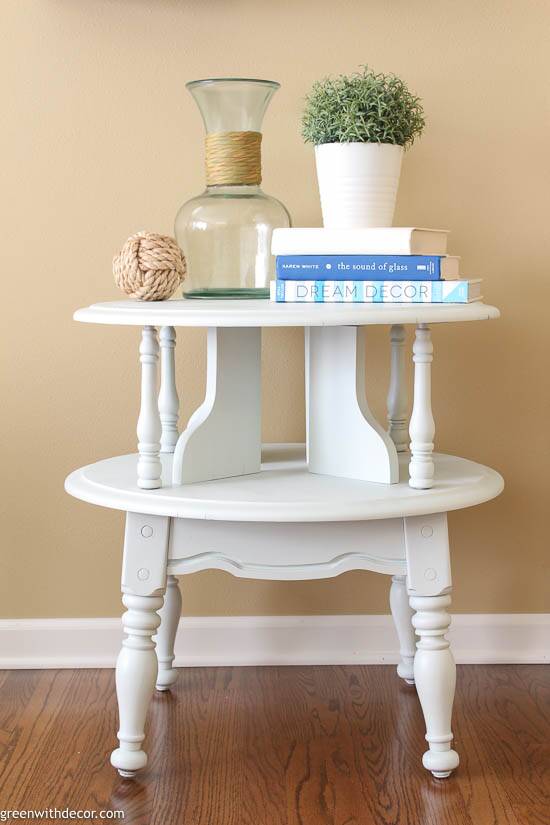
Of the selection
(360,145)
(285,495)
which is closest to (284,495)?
(285,495)

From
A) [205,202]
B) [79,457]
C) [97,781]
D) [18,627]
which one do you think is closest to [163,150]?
[205,202]

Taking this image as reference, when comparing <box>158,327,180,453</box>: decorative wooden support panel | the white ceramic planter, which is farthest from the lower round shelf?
the white ceramic planter

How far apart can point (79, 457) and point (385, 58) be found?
861 mm

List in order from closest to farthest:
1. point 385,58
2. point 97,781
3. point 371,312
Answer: point 371,312
point 97,781
point 385,58

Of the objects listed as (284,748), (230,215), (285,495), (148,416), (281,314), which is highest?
(230,215)

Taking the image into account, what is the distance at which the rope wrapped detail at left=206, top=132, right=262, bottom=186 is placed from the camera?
1.56m

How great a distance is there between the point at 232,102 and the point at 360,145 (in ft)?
0.72

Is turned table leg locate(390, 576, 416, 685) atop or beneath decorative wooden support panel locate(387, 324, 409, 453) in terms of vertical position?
beneath

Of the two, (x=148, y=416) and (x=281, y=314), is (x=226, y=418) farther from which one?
(x=281, y=314)

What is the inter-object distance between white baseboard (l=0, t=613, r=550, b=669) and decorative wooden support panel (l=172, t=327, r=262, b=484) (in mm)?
452

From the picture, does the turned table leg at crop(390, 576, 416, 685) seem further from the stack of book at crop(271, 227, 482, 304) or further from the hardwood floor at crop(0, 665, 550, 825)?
the stack of book at crop(271, 227, 482, 304)

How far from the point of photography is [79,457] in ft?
6.13

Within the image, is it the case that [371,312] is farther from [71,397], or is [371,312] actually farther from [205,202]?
[71,397]

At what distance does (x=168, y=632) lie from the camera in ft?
5.74
